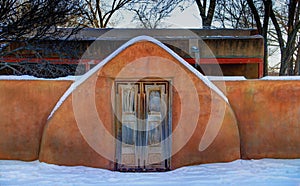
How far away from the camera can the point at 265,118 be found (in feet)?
23.5

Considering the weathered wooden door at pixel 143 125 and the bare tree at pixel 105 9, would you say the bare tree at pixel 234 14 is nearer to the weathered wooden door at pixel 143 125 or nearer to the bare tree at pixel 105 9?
the bare tree at pixel 105 9

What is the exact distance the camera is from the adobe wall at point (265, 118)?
7148 millimetres

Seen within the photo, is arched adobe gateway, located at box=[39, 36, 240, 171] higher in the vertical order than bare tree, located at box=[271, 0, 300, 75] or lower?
lower

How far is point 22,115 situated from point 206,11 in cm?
1593

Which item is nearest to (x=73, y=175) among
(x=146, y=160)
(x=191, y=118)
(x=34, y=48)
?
(x=146, y=160)

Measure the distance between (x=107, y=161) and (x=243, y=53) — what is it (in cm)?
762

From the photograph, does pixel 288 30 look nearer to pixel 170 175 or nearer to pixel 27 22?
pixel 27 22

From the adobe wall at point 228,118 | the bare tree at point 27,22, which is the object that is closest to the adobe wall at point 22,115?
the adobe wall at point 228,118

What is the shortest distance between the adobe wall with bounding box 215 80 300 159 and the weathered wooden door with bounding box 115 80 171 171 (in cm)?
139

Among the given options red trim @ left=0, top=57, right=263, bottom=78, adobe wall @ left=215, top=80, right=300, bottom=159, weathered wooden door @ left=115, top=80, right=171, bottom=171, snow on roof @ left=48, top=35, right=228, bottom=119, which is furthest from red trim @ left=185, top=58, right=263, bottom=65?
weathered wooden door @ left=115, top=80, right=171, bottom=171

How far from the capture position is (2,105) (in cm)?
705

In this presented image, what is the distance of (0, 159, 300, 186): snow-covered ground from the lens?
230 inches

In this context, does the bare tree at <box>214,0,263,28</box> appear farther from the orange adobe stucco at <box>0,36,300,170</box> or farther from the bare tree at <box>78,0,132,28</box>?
the orange adobe stucco at <box>0,36,300,170</box>

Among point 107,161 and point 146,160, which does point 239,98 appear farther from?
point 107,161
